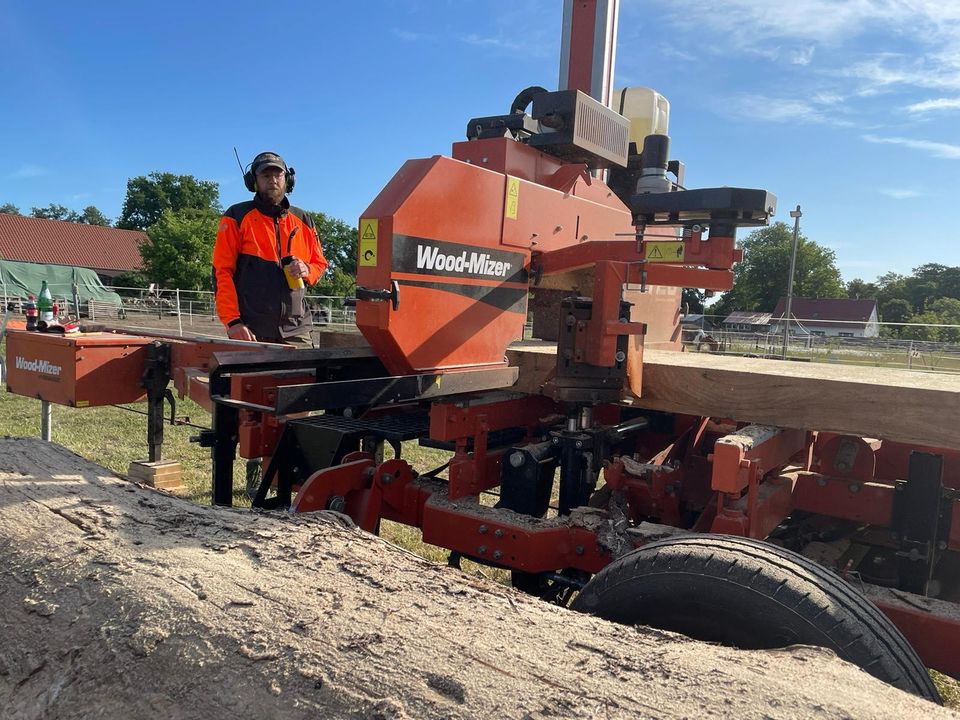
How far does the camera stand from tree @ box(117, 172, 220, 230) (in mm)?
67125

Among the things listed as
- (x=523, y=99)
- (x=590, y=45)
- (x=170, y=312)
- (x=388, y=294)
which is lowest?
(x=170, y=312)

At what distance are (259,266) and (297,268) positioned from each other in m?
0.26

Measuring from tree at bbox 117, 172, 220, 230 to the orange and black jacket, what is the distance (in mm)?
67243

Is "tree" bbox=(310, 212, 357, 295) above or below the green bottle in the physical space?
above

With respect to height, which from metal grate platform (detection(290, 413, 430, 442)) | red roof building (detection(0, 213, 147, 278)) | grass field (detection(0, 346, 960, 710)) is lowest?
grass field (detection(0, 346, 960, 710))

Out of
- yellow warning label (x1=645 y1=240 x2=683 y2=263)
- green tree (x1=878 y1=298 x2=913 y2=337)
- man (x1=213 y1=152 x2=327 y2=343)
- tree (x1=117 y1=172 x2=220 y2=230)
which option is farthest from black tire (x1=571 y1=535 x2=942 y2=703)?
green tree (x1=878 y1=298 x2=913 y2=337)

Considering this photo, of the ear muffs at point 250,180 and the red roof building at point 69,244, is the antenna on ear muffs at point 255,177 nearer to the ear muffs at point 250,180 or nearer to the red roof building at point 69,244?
the ear muffs at point 250,180

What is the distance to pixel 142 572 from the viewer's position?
2018 millimetres

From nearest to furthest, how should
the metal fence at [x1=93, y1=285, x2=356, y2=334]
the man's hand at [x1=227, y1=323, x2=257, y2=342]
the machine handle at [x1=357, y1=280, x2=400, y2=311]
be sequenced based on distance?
the machine handle at [x1=357, y1=280, x2=400, y2=311], the man's hand at [x1=227, y1=323, x2=257, y2=342], the metal fence at [x1=93, y1=285, x2=356, y2=334]

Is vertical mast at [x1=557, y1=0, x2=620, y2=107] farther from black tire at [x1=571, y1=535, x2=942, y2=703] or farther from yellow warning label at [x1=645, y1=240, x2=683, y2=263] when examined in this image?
black tire at [x1=571, y1=535, x2=942, y2=703]

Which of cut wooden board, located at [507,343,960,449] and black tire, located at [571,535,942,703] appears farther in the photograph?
cut wooden board, located at [507,343,960,449]

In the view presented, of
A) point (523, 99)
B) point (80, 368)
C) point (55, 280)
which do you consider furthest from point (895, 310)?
point (80, 368)

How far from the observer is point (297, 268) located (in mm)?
4387

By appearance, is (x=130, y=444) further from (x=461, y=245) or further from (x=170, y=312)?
(x=170, y=312)
